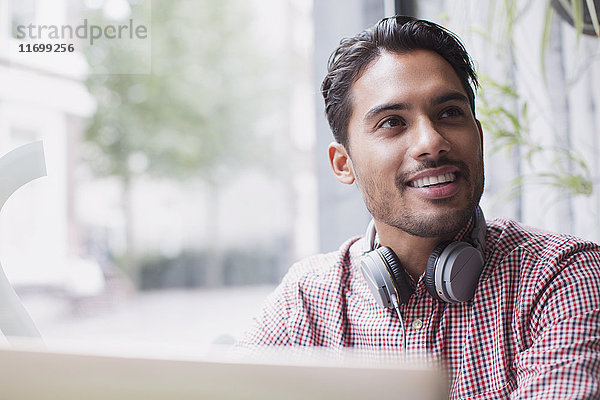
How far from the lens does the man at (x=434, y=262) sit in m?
1.03

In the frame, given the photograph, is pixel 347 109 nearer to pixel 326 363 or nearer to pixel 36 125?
pixel 326 363

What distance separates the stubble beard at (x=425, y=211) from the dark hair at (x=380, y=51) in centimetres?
18

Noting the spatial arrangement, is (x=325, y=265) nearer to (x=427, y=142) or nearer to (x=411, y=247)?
(x=411, y=247)

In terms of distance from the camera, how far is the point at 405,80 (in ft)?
3.83

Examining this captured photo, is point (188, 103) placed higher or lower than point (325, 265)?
higher

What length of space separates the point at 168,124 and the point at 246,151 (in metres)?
0.56

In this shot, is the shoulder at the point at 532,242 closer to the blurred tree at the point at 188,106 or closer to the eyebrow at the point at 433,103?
the eyebrow at the point at 433,103

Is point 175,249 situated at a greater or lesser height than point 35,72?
lesser

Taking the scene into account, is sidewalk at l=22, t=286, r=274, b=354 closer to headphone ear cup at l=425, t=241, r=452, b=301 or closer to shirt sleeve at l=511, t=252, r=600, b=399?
headphone ear cup at l=425, t=241, r=452, b=301

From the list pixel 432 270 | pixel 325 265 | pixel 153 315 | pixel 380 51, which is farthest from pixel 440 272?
pixel 153 315

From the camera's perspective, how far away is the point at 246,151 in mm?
3699

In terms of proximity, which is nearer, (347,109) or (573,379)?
(573,379)

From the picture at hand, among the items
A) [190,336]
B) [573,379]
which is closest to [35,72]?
[190,336]

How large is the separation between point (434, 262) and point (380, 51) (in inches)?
18.2
